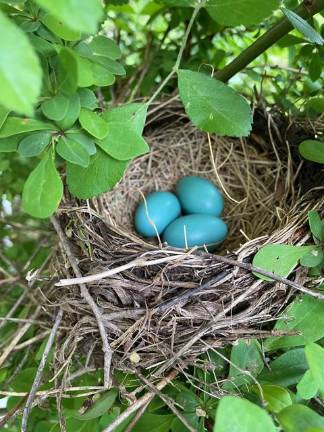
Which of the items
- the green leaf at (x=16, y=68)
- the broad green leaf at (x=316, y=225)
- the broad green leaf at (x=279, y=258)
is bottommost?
the broad green leaf at (x=279, y=258)

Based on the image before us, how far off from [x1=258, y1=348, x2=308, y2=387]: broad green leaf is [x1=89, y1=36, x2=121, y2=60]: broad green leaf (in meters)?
0.43

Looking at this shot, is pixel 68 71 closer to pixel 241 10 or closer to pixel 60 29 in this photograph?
pixel 60 29

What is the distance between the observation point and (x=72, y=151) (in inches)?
22.6

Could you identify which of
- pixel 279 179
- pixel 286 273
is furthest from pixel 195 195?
pixel 286 273

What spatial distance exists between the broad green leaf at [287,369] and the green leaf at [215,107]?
0.29 m

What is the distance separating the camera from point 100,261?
29.1 inches

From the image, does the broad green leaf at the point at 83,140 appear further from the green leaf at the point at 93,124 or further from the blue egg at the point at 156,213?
the blue egg at the point at 156,213

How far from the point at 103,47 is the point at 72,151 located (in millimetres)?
146

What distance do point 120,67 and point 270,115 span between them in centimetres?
44

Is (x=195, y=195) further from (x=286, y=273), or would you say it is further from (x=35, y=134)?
(x=35, y=134)

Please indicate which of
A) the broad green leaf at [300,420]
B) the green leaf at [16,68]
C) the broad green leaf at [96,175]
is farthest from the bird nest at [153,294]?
the green leaf at [16,68]

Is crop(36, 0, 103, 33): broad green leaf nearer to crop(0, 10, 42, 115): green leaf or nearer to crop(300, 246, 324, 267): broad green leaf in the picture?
crop(0, 10, 42, 115): green leaf

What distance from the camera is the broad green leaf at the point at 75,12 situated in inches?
10.9

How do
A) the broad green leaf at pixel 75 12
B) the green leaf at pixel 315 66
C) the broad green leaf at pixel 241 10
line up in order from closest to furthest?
the broad green leaf at pixel 75 12
the broad green leaf at pixel 241 10
the green leaf at pixel 315 66
